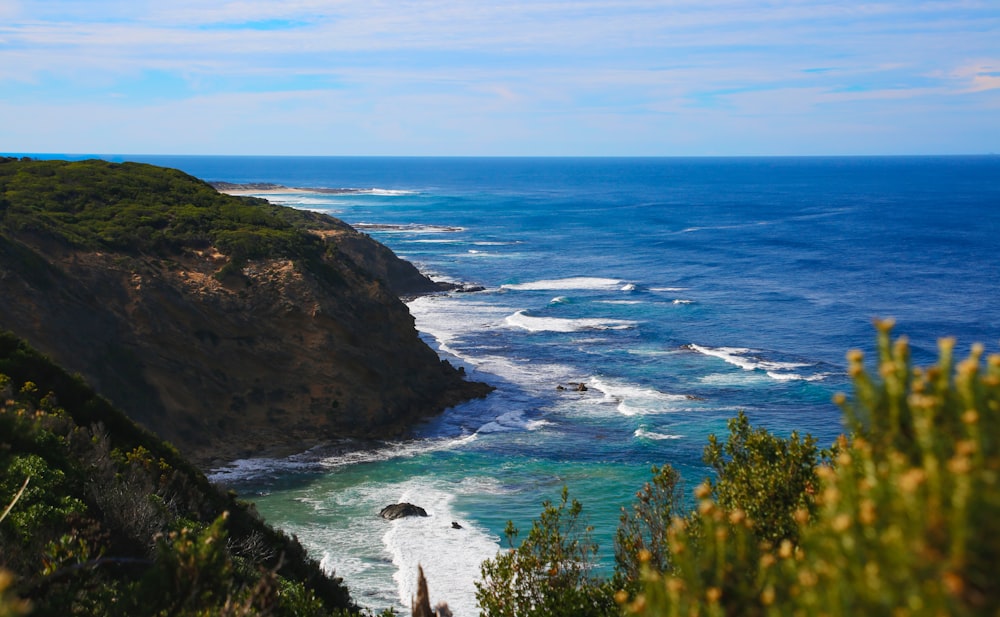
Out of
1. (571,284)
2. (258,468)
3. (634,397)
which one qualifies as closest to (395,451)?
(258,468)

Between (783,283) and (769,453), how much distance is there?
6502 centimetres

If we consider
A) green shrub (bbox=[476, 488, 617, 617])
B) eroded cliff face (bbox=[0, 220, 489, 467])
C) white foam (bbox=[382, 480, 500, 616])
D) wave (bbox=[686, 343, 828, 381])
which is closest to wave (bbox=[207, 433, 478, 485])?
eroded cliff face (bbox=[0, 220, 489, 467])

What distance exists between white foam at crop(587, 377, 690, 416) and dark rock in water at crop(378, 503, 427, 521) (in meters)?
14.6

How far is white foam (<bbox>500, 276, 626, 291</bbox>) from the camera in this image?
7608cm

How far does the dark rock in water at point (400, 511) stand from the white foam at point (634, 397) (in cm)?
1460

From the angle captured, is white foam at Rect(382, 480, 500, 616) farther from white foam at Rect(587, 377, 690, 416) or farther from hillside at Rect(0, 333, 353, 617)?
white foam at Rect(587, 377, 690, 416)

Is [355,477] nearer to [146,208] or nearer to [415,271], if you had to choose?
[146,208]

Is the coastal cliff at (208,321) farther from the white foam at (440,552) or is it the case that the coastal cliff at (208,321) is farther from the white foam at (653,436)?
the white foam at (440,552)

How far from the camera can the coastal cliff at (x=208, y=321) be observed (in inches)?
1358

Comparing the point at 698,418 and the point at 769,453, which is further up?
the point at 769,453

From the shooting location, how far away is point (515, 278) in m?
81.8

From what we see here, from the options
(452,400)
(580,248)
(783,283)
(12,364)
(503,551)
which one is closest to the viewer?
(12,364)

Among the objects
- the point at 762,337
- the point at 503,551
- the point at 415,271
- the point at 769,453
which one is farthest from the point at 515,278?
the point at 769,453

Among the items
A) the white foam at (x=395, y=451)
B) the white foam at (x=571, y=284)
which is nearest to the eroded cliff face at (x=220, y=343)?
the white foam at (x=395, y=451)
